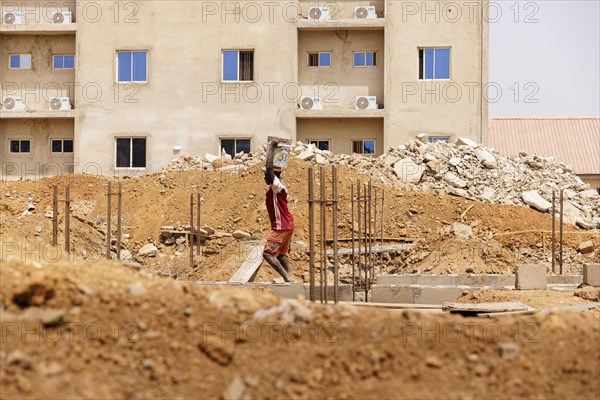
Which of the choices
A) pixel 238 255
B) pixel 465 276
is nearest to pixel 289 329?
pixel 465 276

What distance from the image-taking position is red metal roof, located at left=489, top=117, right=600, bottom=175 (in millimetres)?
37938

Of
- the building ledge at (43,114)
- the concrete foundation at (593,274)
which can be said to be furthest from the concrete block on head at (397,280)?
the building ledge at (43,114)

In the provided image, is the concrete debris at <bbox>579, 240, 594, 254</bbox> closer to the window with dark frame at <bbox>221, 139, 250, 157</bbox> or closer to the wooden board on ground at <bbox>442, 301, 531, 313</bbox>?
the wooden board on ground at <bbox>442, 301, 531, 313</bbox>

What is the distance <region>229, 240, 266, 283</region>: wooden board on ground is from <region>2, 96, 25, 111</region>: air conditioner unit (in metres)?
14.1

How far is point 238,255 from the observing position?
18703 millimetres

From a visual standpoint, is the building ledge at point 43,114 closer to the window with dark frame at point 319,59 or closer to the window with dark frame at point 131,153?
the window with dark frame at point 131,153

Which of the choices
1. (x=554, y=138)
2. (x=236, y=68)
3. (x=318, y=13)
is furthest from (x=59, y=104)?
(x=554, y=138)

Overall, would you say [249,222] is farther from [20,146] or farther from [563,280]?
[20,146]

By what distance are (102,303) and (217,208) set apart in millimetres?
15129

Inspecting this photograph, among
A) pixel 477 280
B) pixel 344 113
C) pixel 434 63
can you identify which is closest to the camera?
pixel 477 280

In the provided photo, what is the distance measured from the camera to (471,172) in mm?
24609

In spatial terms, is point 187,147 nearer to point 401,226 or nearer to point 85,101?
point 85,101

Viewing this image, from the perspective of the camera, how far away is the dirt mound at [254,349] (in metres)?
6.16

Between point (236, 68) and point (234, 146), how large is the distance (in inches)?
101
